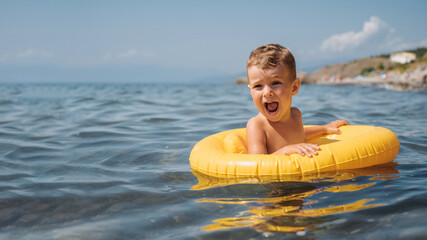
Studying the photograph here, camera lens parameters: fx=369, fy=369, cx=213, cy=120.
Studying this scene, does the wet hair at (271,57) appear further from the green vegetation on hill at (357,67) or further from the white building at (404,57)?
the green vegetation on hill at (357,67)

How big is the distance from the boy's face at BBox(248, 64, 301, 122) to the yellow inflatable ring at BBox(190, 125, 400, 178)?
1.68 ft

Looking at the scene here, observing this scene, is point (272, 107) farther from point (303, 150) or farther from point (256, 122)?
point (303, 150)

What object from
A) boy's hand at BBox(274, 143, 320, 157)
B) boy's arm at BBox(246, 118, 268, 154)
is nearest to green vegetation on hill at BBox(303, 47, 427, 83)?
boy's arm at BBox(246, 118, 268, 154)

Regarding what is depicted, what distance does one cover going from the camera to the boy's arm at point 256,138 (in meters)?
3.70

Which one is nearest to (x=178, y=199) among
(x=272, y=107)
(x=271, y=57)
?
(x=272, y=107)

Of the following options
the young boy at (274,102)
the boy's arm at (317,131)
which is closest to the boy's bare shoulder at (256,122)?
the young boy at (274,102)

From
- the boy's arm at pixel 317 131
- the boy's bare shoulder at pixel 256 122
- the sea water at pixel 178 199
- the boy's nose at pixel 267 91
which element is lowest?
the sea water at pixel 178 199

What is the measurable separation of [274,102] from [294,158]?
2.07 ft

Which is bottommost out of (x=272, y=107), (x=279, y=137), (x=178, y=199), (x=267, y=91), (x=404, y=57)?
(x=178, y=199)

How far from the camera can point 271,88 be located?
11.4ft

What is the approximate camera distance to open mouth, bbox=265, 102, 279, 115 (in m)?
3.62

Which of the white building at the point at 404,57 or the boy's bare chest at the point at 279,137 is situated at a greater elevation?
the white building at the point at 404,57

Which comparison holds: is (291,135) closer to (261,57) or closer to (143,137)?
(261,57)

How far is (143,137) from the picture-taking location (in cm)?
602
